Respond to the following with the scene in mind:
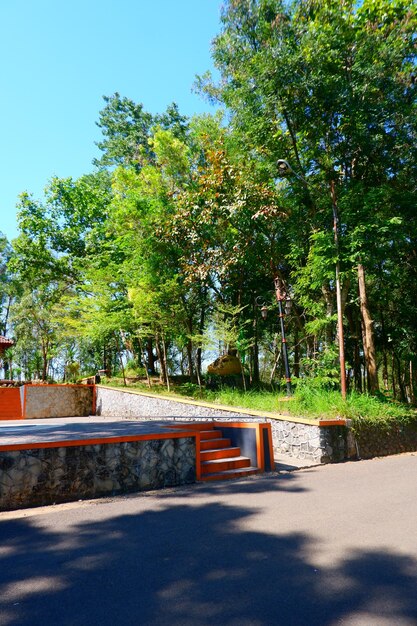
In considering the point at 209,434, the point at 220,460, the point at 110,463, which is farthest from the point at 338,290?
the point at 110,463

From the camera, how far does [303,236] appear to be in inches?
526

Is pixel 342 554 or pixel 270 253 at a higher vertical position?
pixel 270 253

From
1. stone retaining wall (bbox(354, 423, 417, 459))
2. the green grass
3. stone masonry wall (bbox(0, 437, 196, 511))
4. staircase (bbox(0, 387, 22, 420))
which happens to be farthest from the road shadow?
staircase (bbox(0, 387, 22, 420))

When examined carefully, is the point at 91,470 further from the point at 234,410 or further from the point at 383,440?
the point at 383,440

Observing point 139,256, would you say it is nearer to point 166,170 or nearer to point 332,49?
point 166,170

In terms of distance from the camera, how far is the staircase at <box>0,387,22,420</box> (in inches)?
643

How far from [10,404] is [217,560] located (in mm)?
15833

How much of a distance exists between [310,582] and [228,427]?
5.17m

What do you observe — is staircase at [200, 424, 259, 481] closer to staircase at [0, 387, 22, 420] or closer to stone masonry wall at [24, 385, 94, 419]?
stone masonry wall at [24, 385, 94, 419]

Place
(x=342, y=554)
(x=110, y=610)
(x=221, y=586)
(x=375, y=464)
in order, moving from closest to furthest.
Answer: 1. (x=110, y=610)
2. (x=221, y=586)
3. (x=342, y=554)
4. (x=375, y=464)

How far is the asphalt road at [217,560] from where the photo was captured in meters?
2.64

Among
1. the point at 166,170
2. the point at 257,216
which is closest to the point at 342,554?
the point at 257,216

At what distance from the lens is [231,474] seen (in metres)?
6.88

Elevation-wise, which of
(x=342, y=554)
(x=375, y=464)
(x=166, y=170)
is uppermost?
(x=166, y=170)
